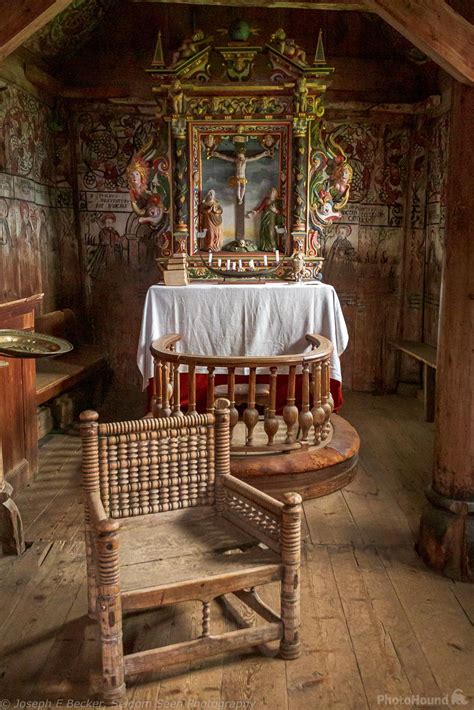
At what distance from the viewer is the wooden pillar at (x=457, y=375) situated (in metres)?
3.25

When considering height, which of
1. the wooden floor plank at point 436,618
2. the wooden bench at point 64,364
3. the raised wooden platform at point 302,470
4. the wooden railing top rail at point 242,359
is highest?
the wooden railing top rail at point 242,359

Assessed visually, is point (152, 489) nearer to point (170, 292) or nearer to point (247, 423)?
point (247, 423)

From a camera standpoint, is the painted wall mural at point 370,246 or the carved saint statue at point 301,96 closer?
the carved saint statue at point 301,96

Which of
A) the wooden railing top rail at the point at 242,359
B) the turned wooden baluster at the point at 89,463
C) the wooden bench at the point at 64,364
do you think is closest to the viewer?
the turned wooden baluster at the point at 89,463

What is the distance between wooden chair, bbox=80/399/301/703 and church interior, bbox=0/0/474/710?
0.01 meters

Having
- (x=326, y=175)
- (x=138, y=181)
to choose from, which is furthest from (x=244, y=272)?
(x=138, y=181)

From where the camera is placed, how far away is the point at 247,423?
420cm

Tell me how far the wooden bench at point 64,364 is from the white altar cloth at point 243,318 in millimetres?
826

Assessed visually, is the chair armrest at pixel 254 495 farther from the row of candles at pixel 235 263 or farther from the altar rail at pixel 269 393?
the row of candles at pixel 235 263

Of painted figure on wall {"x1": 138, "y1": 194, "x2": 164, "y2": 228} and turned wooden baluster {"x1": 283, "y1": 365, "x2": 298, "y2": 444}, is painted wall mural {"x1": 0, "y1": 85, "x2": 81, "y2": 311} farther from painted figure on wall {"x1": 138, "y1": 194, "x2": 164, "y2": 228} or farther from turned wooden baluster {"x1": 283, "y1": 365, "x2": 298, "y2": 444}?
turned wooden baluster {"x1": 283, "y1": 365, "x2": 298, "y2": 444}

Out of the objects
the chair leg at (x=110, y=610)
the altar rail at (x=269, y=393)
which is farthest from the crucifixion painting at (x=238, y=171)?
the chair leg at (x=110, y=610)

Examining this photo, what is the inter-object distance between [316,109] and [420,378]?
3.06 meters

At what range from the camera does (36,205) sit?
6.44 m

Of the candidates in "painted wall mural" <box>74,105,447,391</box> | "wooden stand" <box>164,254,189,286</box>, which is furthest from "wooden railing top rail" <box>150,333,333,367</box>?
"painted wall mural" <box>74,105,447,391</box>
